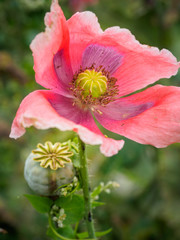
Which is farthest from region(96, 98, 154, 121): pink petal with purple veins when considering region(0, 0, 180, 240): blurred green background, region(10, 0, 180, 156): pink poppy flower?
region(0, 0, 180, 240): blurred green background

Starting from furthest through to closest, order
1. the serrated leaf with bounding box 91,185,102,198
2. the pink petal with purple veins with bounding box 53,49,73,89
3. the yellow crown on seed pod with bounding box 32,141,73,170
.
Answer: the pink petal with purple veins with bounding box 53,49,73,89, the serrated leaf with bounding box 91,185,102,198, the yellow crown on seed pod with bounding box 32,141,73,170

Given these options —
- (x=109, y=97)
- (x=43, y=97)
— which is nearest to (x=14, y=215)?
(x=109, y=97)

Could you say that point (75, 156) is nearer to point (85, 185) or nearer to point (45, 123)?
point (85, 185)

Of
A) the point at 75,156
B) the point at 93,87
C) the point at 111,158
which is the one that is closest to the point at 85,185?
the point at 75,156

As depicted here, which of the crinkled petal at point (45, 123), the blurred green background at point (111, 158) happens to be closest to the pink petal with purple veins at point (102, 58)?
the crinkled petal at point (45, 123)

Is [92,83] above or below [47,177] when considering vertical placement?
above

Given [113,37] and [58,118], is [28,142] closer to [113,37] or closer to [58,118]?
[113,37]

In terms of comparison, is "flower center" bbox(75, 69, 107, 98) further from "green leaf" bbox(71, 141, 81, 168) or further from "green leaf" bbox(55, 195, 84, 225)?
"green leaf" bbox(55, 195, 84, 225)
